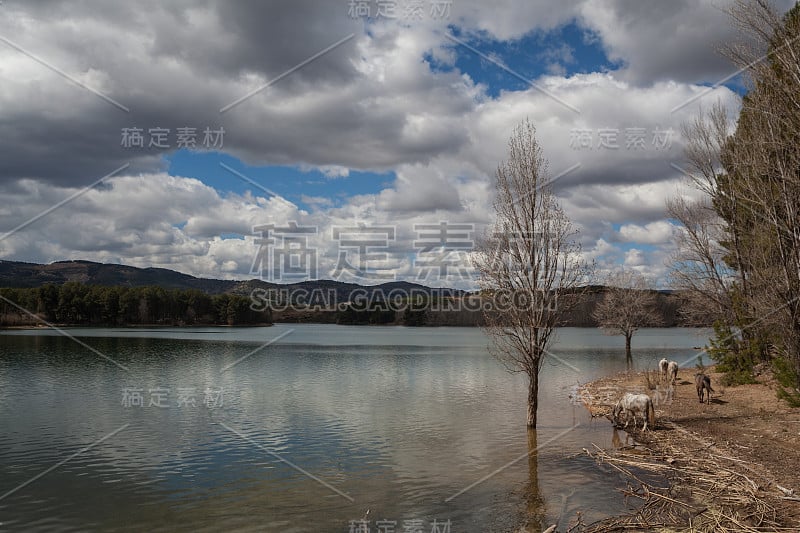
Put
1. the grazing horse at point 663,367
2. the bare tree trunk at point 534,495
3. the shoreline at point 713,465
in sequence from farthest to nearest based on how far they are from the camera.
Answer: the grazing horse at point 663,367
the bare tree trunk at point 534,495
the shoreline at point 713,465

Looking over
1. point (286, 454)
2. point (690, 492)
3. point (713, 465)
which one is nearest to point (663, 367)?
point (713, 465)

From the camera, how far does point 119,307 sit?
121m

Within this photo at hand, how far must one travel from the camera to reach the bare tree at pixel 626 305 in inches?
2204

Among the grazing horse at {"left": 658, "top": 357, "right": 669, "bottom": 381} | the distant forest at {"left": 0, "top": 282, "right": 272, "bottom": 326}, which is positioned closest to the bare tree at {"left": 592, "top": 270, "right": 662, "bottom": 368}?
the grazing horse at {"left": 658, "top": 357, "right": 669, "bottom": 381}

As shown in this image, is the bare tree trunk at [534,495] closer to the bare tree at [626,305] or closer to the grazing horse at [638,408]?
the grazing horse at [638,408]

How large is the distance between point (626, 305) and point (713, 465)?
150ft

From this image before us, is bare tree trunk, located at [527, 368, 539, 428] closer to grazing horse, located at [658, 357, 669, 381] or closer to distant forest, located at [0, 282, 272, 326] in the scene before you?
grazing horse, located at [658, 357, 669, 381]

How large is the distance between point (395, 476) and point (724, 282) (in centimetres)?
2536

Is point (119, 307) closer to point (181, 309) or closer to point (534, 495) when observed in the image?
point (181, 309)

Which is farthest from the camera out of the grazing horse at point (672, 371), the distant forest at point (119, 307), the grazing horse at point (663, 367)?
the distant forest at point (119, 307)

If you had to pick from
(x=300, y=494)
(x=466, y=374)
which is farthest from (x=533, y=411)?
(x=466, y=374)

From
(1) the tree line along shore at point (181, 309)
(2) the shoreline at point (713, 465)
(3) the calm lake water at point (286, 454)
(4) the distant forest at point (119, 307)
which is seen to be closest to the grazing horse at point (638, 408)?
(2) the shoreline at point (713, 465)

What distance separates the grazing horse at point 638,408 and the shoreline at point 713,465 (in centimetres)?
47

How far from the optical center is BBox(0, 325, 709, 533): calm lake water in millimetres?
11375
